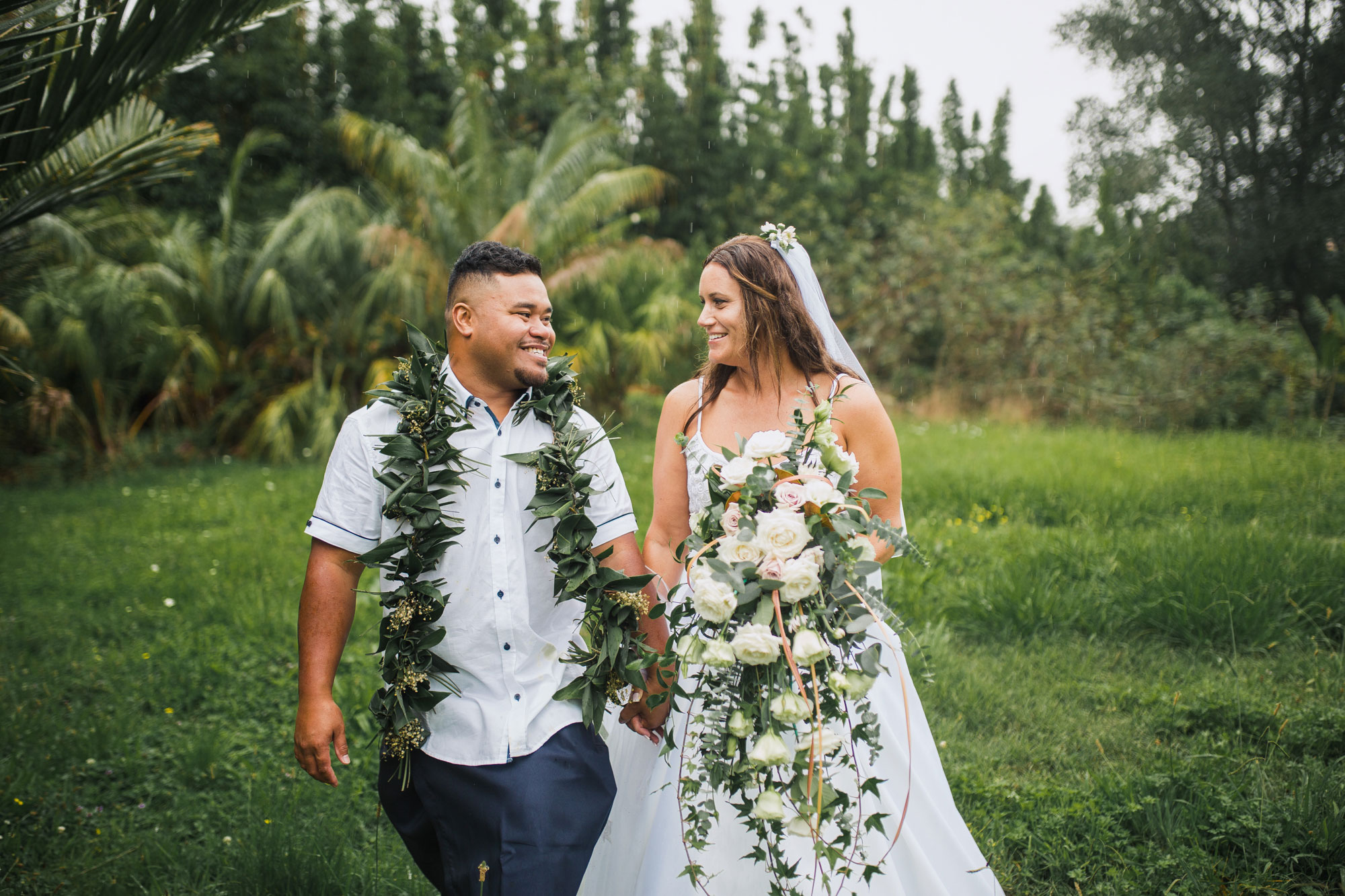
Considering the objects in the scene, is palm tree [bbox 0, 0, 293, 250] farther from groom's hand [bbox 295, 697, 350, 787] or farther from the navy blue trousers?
the navy blue trousers

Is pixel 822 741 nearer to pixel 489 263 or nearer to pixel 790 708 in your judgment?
pixel 790 708

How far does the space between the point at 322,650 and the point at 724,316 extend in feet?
5.31

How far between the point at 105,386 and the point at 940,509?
441 inches

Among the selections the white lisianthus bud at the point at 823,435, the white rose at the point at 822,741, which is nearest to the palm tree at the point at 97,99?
Result: the white lisianthus bud at the point at 823,435

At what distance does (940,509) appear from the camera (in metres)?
7.94

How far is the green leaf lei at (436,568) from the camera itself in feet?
7.86

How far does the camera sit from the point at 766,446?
2.19 m

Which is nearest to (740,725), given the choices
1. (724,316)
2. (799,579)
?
(799,579)

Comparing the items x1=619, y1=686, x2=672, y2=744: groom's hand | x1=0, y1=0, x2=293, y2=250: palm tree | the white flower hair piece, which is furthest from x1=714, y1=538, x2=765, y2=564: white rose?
x1=0, y1=0, x2=293, y2=250: palm tree

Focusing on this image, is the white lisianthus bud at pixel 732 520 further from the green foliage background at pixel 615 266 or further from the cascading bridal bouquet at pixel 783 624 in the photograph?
the green foliage background at pixel 615 266

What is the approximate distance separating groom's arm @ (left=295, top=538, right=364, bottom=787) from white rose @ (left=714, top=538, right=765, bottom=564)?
1025 millimetres

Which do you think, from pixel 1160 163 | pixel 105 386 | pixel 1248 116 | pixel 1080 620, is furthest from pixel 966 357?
pixel 105 386

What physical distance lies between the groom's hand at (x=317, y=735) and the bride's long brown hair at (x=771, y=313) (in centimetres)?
168

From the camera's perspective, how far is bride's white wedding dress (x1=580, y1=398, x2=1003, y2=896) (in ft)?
8.79
